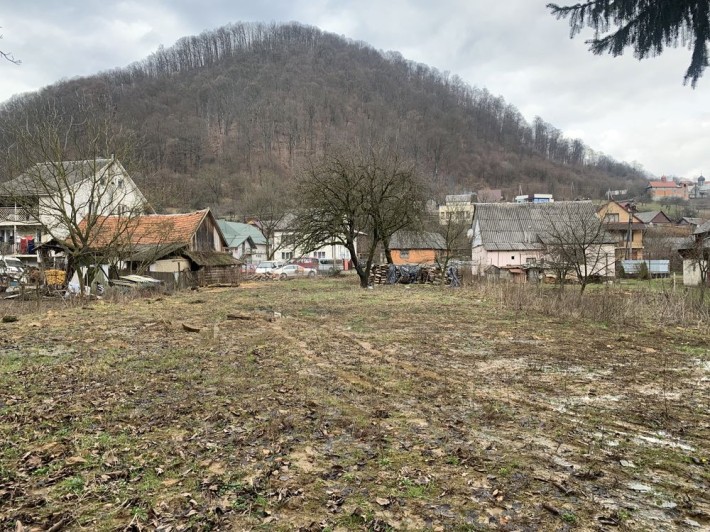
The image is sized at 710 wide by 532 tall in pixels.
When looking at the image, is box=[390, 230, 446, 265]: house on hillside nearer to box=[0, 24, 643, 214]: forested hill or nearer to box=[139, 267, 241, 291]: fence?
box=[139, 267, 241, 291]: fence

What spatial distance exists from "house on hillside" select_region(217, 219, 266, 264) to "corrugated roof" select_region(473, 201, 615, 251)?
2981 centimetres

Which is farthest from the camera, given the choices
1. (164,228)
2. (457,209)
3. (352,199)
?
(457,209)

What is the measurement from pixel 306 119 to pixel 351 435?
125 m

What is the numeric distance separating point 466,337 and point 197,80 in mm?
142871

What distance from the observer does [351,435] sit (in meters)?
4.58

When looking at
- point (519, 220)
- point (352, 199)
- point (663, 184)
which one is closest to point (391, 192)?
point (352, 199)

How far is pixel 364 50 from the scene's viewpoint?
183m

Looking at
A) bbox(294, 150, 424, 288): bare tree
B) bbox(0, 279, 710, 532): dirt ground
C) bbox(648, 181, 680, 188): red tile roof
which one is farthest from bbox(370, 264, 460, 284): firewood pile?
bbox(648, 181, 680, 188): red tile roof

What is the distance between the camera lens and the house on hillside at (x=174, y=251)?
2803 centimetres

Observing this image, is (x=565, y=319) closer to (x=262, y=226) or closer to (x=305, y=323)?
(x=305, y=323)

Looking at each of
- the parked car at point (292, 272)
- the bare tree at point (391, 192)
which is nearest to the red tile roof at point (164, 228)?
the parked car at point (292, 272)

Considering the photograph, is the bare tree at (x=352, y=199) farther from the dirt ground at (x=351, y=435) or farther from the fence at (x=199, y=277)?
the dirt ground at (x=351, y=435)

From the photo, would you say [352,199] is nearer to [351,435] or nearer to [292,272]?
[292,272]

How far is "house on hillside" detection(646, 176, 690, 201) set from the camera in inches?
4697
